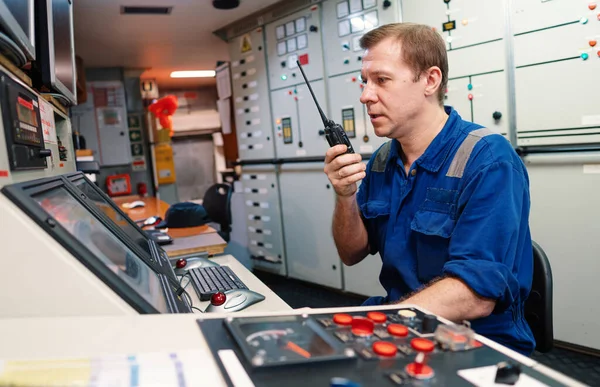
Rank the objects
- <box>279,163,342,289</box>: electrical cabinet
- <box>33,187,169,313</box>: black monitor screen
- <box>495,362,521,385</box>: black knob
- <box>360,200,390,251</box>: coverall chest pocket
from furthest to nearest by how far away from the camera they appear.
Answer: <box>279,163,342,289</box>: electrical cabinet < <box>360,200,390,251</box>: coverall chest pocket < <box>33,187,169,313</box>: black monitor screen < <box>495,362,521,385</box>: black knob

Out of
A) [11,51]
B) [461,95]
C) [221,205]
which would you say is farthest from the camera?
[221,205]

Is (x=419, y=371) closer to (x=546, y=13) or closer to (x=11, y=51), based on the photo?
(x=11, y=51)

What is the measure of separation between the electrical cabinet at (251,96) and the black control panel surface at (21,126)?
302 centimetres

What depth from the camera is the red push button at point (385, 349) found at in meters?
0.56

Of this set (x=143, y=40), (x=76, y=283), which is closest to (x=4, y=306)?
(x=76, y=283)

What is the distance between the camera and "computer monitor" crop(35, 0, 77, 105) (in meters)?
1.32

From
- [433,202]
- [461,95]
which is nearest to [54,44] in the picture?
[433,202]

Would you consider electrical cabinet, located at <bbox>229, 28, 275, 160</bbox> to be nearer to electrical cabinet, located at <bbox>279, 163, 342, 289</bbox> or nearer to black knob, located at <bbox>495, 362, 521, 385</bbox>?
electrical cabinet, located at <bbox>279, 163, 342, 289</bbox>

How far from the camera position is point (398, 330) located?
624 mm

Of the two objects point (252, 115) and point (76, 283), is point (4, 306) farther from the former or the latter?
point (252, 115)

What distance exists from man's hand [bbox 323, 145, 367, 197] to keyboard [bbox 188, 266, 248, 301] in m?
0.43

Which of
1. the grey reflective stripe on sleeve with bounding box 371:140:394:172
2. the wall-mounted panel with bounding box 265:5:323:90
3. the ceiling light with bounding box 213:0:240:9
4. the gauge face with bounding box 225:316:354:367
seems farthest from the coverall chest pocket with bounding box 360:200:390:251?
A: the ceiling light with bounding box 213:0:240:9

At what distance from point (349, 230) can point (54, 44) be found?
1.18m

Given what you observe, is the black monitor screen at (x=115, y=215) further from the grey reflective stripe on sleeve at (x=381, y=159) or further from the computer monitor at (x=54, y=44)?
the grey reflective stripe on sleeve at (x=381, y=159)
